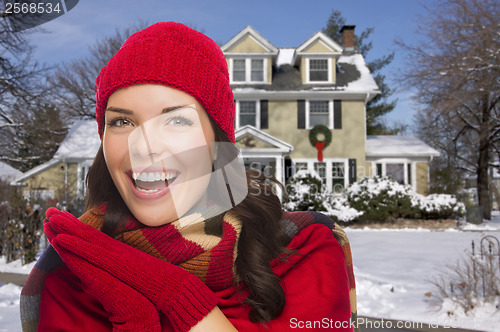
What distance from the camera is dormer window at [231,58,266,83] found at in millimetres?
17672

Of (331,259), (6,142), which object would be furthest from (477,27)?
(6,142)

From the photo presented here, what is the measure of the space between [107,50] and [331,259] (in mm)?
17639

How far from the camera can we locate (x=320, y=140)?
56.4 ft

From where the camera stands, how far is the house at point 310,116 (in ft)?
56.6

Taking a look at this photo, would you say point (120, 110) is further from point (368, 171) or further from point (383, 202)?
point (368, 171)

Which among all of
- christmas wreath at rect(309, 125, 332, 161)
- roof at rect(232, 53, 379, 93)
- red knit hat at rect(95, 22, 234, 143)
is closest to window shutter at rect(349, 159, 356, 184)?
christmas wreath at rect(309, 125, 332, 161)

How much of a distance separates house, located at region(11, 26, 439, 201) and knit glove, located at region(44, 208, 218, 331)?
615 inches

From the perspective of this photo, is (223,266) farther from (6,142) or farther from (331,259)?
(6,142)

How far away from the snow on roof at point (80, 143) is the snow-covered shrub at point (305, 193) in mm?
9048

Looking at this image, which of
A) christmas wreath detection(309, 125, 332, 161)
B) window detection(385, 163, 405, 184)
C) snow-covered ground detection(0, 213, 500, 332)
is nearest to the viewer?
snow-covered ground detection(0, 213, 500, 332)

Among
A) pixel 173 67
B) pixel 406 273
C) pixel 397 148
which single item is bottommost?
pixel 406 273

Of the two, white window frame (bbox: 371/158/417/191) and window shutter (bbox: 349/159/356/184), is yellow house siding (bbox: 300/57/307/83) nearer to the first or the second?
window shutter (bbox: 349/159/356/184)

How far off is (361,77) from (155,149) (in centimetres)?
1853

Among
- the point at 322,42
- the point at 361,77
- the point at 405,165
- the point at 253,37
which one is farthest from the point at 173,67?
the point at 405,165
